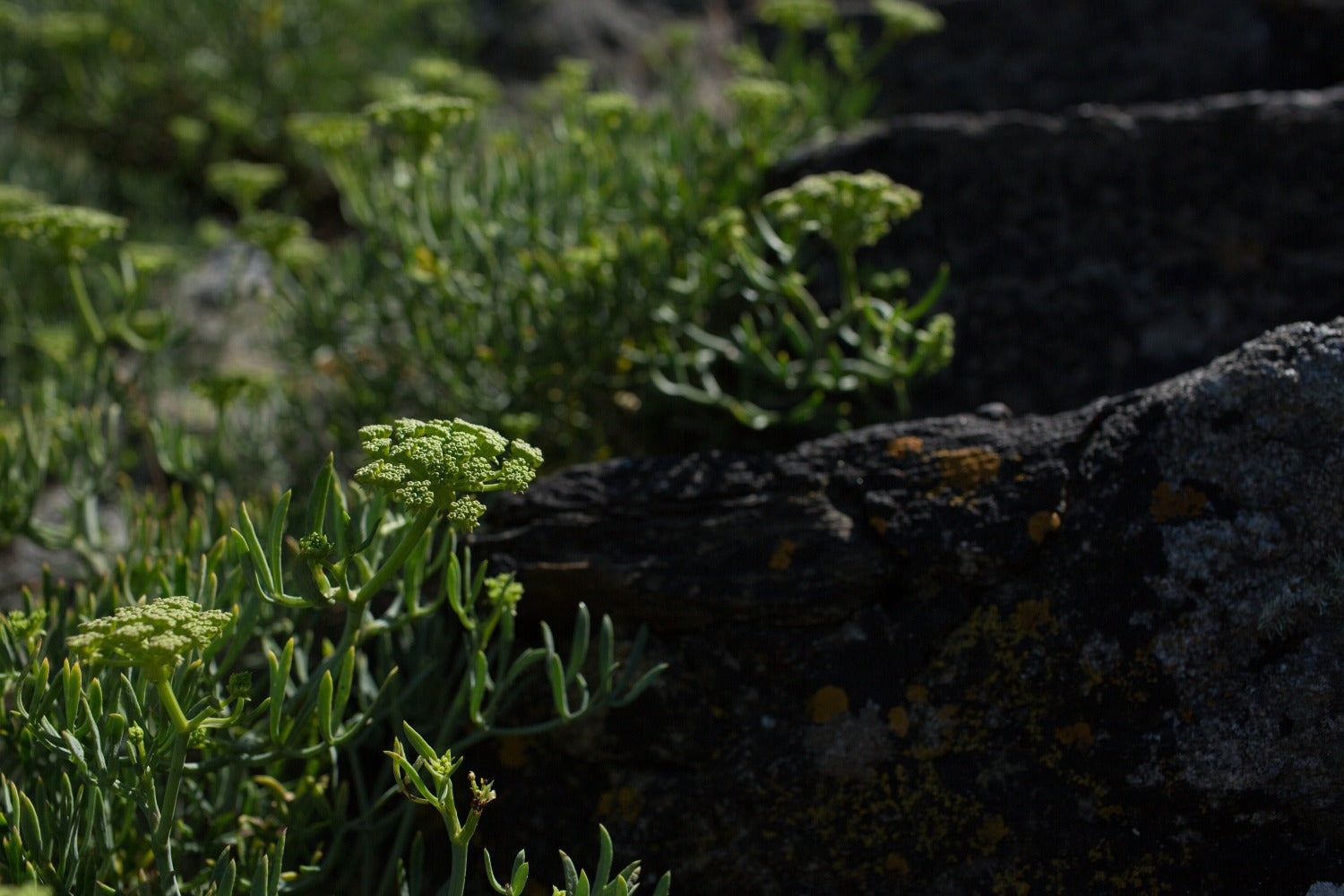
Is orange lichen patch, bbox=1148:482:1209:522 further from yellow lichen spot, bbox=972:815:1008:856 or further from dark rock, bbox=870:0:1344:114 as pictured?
dark rock, bbox=870:0:1344:114

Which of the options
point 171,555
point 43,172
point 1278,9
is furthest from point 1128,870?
point 43,172

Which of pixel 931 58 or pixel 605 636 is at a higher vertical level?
pixel 931 58

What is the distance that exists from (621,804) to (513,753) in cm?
29

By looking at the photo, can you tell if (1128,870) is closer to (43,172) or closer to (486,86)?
(486,86)

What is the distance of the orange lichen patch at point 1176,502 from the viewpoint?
226cm

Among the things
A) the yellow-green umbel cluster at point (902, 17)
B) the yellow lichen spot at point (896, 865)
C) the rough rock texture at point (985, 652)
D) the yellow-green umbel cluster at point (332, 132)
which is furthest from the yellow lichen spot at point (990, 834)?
the yellow-green umbel cluster at point (902, 17)

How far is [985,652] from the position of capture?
7.56ft

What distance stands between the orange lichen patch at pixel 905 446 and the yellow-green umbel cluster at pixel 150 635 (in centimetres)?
146

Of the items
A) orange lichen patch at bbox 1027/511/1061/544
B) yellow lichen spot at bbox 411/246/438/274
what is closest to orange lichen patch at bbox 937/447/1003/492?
orange lichen patch at bbox 1027/511/1061/544

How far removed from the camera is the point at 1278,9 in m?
4.63

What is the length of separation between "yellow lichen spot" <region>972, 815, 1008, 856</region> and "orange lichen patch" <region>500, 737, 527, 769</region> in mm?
986

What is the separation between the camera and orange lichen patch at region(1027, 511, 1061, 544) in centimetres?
235

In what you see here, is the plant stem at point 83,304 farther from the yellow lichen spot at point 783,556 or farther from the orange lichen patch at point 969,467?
the orange lichen patch at point 969,467

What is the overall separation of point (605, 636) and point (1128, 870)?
3.56 feet
